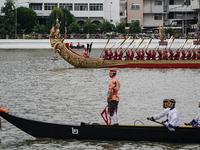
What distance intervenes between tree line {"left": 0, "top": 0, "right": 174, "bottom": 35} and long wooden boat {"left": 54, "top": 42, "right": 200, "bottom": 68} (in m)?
39.4

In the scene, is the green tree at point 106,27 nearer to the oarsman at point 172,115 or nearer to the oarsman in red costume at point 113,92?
the oarsman in red costume at point 113,92

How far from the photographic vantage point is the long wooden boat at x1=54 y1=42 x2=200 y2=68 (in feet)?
116

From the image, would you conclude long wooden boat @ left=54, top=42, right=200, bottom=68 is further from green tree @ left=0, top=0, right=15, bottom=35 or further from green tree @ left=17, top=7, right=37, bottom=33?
green tree @ left=17, top=7, right=37, bottom=33

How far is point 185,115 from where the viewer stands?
17.5 meters

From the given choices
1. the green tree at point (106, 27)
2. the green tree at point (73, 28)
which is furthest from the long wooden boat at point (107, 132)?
the green tree at point (106, 27)

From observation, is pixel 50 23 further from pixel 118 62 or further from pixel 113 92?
pixel 113 92

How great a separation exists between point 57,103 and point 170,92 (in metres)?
6.50

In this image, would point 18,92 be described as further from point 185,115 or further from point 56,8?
point 56,8

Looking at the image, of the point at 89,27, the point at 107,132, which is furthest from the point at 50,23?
the point at 107,132

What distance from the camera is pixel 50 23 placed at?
77.9 m

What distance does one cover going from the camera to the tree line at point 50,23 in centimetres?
7656

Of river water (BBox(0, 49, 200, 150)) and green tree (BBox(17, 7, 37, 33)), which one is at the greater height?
green tree (BBox(17, 7, 37, 33))

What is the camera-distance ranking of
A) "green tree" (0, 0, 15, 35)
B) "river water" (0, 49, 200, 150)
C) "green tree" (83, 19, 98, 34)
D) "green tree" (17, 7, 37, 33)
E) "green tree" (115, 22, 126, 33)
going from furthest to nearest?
"green tree" (17, 7, 37, 33), "green tree" (115, 22, 126, 33), "green tree" (83, 19, 98, 34), "green tree" (0, 0, 15, 35), "river water" (0, 49, 200, 150)

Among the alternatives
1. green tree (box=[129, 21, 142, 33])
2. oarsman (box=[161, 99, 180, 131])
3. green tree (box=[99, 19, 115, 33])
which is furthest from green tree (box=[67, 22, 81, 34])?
oarsman (box=[161, 99, 180, 131])
